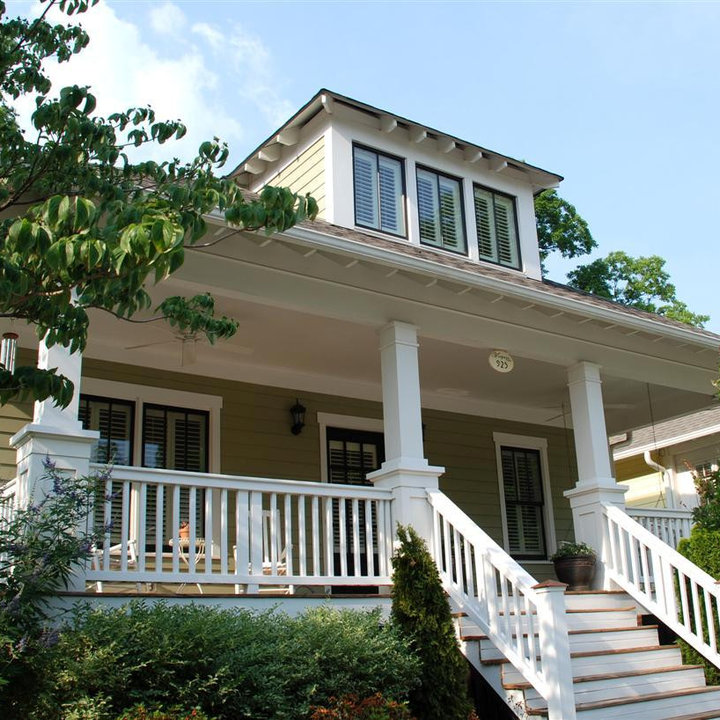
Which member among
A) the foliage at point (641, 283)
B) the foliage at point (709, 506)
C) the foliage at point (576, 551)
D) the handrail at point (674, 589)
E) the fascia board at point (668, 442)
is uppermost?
the foliage at point (641, 283)

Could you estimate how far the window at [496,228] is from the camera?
35.2 ft

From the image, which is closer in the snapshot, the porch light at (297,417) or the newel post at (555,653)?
the newel post at (555,653)

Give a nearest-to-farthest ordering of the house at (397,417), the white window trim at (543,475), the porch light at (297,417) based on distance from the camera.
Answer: the house at (397,417) < the porch light at (297,417) < the white window trim at (543,475)

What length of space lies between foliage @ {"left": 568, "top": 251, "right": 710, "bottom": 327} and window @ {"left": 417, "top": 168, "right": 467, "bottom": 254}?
14678mm

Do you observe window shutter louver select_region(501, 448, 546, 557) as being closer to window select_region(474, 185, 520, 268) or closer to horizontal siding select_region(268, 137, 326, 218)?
window select_region(474, 185, 520, 268)

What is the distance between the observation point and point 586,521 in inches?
354

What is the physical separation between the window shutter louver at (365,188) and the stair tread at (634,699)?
539cm

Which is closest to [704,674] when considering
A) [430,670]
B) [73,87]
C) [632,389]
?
[430,670]

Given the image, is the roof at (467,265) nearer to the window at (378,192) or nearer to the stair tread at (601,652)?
the window at (378,192)

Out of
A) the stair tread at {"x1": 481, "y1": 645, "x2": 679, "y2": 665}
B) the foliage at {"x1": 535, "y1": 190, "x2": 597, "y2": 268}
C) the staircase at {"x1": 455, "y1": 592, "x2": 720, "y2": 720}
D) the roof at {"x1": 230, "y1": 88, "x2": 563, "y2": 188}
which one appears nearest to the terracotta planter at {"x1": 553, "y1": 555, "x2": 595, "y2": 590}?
the staircase at {"x1": 455, "y1": 592, "x2": 720, "y2": 720}

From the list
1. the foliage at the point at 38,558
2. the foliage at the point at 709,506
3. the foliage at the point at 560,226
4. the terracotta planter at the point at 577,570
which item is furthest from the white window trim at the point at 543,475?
the foliage at the point at 560,226

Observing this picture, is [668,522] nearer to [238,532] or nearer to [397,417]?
[397,417]

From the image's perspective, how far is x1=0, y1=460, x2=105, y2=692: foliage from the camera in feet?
15.5

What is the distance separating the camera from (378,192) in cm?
1002
